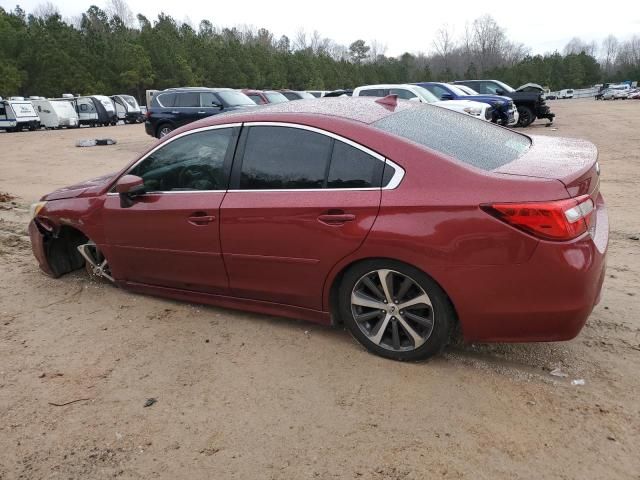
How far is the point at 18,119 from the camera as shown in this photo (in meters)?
30.9

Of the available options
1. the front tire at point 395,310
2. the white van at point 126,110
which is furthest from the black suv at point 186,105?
the white van at point 126,110

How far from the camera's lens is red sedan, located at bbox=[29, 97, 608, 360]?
2.78m

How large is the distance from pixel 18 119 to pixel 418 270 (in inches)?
1331

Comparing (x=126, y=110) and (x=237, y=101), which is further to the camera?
(x=126, y=110)

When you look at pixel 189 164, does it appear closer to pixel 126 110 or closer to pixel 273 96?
pixel 273 96

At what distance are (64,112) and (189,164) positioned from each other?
111 ft

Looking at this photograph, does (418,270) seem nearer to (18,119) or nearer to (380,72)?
(18,119)

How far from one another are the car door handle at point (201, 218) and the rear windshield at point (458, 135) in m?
1.26

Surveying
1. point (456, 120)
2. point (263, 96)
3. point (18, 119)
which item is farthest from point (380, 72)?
point (456, 120)

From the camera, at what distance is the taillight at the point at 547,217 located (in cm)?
269

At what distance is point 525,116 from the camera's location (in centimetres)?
2080

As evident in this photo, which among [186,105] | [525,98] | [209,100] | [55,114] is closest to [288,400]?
A: [209,100]

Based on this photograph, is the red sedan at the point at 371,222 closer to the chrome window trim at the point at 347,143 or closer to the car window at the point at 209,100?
the chrome window trim at the point at 347,143

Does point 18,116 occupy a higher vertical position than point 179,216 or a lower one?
higher
